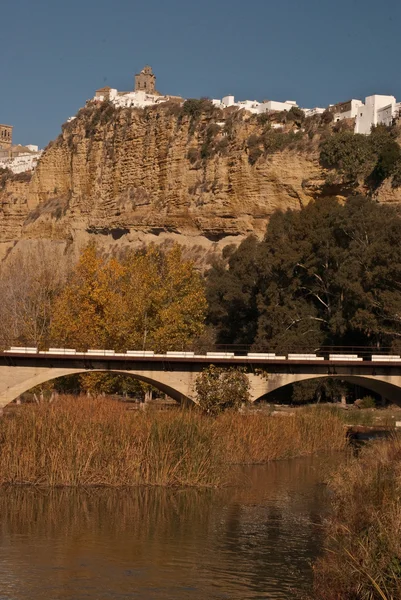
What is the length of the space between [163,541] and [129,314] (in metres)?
31.4

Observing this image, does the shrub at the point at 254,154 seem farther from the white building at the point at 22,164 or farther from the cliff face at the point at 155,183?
the white building at the point at 22,164

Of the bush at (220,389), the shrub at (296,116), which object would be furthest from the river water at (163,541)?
the shrub at (296,116)

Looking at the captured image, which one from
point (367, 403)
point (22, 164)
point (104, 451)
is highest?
point (22, 164)

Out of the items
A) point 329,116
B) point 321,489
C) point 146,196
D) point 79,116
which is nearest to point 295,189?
point 329,116

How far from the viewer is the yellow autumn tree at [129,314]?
174 feet

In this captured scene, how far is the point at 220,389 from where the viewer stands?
41781 mm

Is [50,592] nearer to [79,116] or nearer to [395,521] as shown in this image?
[395,521]

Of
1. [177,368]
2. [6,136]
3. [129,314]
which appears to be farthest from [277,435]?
[6,136]

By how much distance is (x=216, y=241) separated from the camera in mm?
86438

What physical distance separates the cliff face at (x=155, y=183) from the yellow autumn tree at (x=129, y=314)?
932 inches

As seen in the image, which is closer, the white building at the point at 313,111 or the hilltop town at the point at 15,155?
the white building at the point at 313,111

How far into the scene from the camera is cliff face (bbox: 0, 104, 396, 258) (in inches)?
3184

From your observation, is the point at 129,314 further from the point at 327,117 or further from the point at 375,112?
the point at 327,117

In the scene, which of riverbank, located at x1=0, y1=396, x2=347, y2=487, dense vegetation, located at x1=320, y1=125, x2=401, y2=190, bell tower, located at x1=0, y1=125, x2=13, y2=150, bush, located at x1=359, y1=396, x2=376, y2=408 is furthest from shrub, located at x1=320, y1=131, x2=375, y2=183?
bell tower, located at x1=0, y1=125, x2=13, y2=150
